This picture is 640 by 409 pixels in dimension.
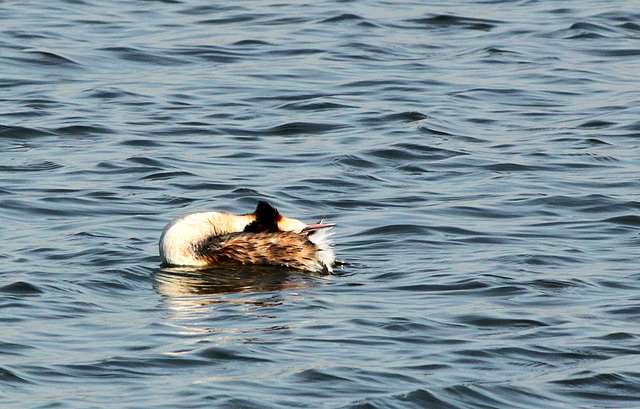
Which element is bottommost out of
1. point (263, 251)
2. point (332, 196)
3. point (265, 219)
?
point (332, 196)

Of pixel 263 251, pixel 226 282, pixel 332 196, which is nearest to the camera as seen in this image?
pixel 226 282

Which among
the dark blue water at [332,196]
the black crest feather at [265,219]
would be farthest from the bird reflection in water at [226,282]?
the black crest feather at [265,219]

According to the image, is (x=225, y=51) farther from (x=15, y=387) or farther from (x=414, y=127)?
(x=15, y=387)

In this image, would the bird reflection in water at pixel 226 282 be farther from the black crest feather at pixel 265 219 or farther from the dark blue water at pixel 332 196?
the black crest feather at pixel 265 219

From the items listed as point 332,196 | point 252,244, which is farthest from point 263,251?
point 332,196

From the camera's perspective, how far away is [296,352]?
6930 millimetres

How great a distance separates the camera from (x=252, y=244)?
30.4ft

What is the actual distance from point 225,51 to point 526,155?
6.75 meters

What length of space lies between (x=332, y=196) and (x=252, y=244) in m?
2.30

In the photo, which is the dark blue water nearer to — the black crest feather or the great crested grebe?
the great crested grebe

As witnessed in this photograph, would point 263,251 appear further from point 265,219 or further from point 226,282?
point 226,282

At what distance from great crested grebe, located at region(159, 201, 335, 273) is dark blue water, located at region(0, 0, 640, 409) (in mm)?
158

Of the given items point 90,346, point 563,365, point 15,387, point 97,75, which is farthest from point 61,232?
point 97,75

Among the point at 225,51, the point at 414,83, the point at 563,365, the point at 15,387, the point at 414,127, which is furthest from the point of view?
the point at 225,51
